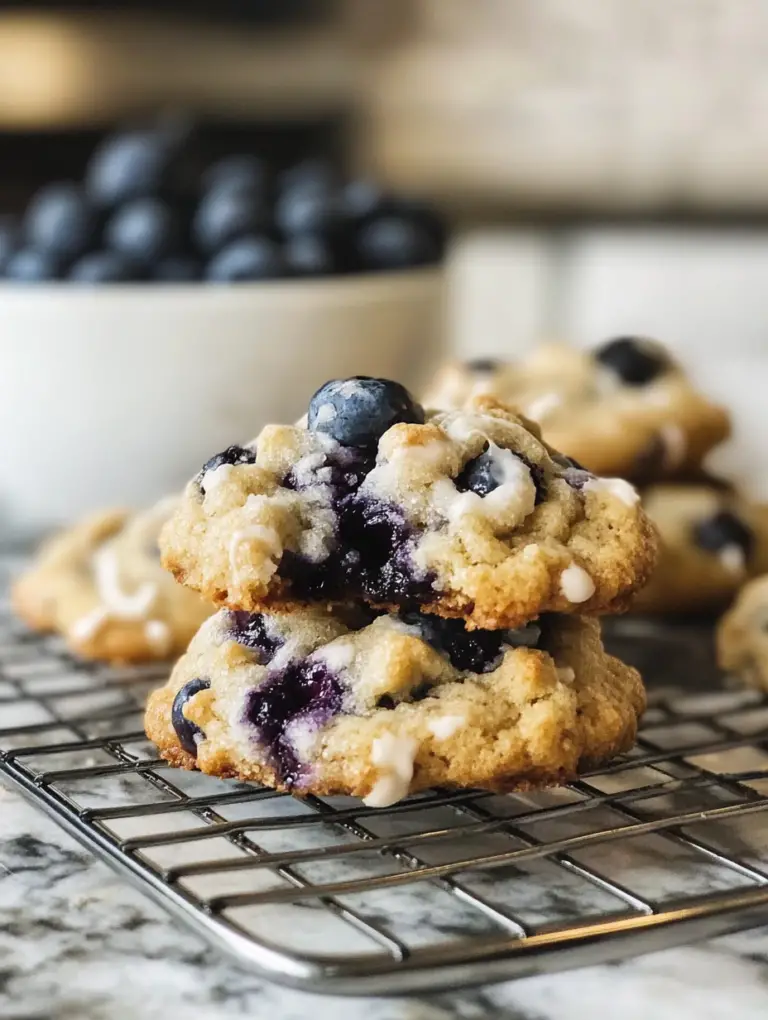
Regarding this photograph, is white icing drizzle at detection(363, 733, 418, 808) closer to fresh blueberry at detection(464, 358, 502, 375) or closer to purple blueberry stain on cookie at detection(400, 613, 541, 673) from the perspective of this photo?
purple blueberry stain on cookie at detection(400, 613, 541, 673)

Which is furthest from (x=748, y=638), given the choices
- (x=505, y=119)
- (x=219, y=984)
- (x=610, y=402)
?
(x=505, y=119)

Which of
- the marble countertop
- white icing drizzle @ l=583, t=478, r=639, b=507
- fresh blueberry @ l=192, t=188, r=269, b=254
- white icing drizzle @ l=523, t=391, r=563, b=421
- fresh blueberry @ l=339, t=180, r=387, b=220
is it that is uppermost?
fresh blueberry @ l=339, t=180, r=387, b=220

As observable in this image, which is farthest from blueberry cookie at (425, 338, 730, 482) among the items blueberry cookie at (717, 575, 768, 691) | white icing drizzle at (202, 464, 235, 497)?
white icing drizzle at (202, 464, 235, 497)

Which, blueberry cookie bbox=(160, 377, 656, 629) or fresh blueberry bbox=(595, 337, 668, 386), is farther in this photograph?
fresh blueberry bbox=(595, 337, 668, 386)

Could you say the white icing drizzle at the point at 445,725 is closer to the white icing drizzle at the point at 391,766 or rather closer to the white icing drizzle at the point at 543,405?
the white icing drizzle at the point at 391,766

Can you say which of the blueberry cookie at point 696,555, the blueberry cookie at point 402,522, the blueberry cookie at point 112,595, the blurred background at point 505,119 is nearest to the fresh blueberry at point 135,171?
the blueberry cookie at point 112,595
